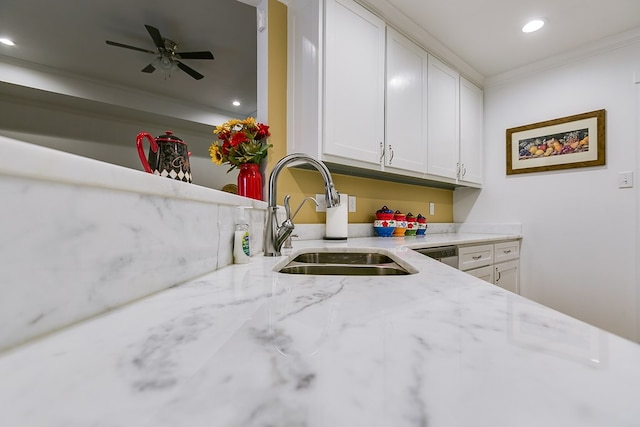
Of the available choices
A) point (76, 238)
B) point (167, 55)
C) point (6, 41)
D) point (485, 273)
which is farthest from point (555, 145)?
point (6, 41)

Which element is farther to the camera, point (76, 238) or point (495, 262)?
point (495, 262)

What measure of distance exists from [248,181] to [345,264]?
25.5 inches

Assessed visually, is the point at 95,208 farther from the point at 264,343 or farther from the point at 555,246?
the point at 555,246

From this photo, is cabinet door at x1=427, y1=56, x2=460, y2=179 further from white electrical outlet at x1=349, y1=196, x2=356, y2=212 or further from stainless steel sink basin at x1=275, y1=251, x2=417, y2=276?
stainless steel sink basin at x1=275, y1=251, x2=417, y2=276

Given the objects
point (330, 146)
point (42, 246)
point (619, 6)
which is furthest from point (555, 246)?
point (42, 246)

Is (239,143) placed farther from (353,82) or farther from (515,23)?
(515,23)

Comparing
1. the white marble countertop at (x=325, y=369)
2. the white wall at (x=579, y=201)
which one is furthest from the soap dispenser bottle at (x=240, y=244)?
the white wall at (x=579, y=201)

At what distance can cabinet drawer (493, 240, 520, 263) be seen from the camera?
2156mm

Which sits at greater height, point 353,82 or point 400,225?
point 353,82

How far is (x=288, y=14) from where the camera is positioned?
1705 mm

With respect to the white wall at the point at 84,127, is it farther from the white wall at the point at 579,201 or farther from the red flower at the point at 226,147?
the white wall at the point at 579,201

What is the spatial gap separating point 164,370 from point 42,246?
0.69 ft

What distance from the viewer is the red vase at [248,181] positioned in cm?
145

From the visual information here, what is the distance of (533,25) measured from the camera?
1923 millimetres
